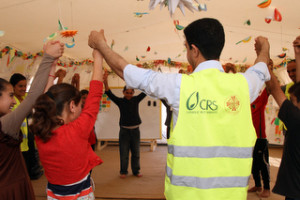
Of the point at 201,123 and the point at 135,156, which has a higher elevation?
the point at 201,123

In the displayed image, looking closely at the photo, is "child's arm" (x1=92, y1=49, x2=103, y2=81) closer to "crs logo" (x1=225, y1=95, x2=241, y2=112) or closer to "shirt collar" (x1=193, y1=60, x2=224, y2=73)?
"shirt collar" (x1=193, y1=60, x2=224, y2=73)

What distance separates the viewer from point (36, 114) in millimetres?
1140

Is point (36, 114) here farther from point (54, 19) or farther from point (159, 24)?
point (159, 24)

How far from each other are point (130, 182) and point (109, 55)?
3.09 m

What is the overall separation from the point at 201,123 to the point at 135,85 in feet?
0.96

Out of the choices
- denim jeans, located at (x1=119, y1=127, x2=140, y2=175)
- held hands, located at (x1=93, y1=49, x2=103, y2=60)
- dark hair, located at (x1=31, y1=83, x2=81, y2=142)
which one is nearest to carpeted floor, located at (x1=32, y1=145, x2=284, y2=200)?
denim jeans, located at (x1=119, y1=127, x2=140, y2=175)

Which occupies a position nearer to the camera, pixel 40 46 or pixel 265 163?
pixel 265 163

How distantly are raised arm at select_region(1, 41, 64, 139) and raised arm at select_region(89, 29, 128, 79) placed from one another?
0.82 feet

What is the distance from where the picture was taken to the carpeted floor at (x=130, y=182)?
3.13 metres

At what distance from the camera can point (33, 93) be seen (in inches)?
45.4

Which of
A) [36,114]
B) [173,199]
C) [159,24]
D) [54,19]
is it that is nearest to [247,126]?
[173,199]

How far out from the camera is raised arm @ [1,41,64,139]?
1120 millimetres

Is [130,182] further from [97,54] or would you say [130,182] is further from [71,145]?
[97,54]

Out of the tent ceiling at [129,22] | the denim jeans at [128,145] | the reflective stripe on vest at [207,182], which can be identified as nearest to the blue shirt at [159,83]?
the reflective stripe on vest at [207,182]
